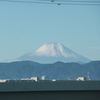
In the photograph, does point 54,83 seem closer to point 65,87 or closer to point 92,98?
point 65,87

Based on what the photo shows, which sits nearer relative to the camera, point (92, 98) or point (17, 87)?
point (17, 87)

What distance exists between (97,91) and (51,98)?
315 centimetres

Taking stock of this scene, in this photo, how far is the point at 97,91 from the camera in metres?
29.1

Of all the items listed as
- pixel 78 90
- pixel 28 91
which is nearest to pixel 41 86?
pixel 28 91

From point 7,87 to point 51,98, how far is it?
125 inches

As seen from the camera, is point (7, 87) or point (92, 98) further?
point (92, 98)

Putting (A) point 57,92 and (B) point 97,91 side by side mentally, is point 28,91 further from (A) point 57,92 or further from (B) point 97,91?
A: (B) point 97,91

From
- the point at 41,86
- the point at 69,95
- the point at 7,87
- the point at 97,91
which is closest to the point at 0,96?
the point at 7,87

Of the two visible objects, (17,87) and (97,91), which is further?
(97,91)

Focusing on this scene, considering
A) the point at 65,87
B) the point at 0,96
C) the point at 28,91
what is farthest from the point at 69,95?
the point at 0,96

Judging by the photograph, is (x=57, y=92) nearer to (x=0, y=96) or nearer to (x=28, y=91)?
(x=28, y=91)

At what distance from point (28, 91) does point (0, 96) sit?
179 cm

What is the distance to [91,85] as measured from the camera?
28828 mm

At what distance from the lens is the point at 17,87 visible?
2730 cm
